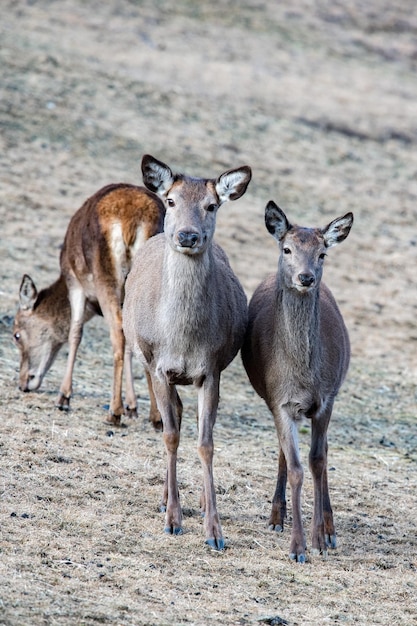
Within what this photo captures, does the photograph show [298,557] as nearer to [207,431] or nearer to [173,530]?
[173,530]

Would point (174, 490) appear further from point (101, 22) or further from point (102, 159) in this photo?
point (101, 22)

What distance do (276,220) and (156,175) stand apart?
903 millimetres

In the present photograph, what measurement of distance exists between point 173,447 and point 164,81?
1771cm

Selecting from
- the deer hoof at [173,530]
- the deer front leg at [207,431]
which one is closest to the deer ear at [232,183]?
the deer front leg at [207,431]

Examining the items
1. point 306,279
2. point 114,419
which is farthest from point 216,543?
point 114,419

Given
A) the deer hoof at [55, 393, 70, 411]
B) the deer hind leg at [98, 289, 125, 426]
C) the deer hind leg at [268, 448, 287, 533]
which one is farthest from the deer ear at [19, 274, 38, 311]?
the deer hind leg at [268, 448, 287, 533]

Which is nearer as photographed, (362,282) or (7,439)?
(7,439)

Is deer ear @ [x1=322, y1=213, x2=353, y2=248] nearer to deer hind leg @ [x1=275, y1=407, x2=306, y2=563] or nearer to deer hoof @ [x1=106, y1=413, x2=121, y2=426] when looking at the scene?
deer hind leg @ [x1=275, y1=407, x2=306, y2=563]

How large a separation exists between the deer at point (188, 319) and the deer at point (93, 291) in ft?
7.69

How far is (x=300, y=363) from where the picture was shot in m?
7.38

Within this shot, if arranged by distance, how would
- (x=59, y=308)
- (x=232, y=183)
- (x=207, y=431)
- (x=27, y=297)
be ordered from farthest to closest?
(x=27, y=297) → (x=59, y=308) → (x=232, y=183) → (x=207, y=431)

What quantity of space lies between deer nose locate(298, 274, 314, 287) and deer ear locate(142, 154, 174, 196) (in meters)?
1.15

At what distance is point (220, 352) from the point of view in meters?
7.49

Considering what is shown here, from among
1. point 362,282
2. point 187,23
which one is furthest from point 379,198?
point 187,23
